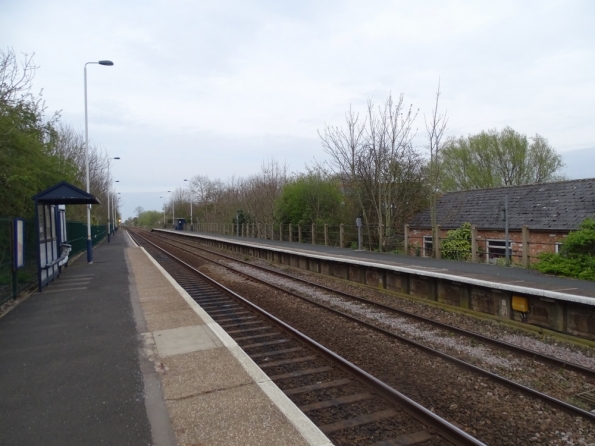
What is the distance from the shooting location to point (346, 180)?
90.8 feet

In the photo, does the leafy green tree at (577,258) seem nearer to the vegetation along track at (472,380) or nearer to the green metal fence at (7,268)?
the vegetation along track at (472,380)

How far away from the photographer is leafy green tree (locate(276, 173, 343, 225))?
1280 inches

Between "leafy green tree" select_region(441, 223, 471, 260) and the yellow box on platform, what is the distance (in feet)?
30.5

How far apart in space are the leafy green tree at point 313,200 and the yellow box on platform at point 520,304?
2227 cm

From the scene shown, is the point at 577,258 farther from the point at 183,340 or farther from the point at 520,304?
the point at 183,340

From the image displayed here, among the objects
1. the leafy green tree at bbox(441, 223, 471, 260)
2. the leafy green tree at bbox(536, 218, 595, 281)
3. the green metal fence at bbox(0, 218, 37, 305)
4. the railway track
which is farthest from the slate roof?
the green metal fence at bbox(0, 218, 37, 305)

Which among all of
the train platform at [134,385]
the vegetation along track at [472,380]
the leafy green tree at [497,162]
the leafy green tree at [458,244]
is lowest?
the vegetation along track at [472,380]

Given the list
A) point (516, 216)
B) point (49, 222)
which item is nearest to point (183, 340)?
point (49, 222)

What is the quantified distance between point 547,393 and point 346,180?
2277 centimetres

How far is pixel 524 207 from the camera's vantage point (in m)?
21.9

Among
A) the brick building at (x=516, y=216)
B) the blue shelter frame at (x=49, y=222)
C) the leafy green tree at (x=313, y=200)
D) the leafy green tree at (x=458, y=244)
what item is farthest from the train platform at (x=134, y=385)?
the leafy green tree at (x=313, y=200)

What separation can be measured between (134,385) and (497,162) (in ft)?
127

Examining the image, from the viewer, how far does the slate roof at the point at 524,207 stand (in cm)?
1919

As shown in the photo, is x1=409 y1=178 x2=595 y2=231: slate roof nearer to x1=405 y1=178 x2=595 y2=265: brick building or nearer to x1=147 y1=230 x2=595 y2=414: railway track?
x1=405 y1=178 x2=595 y2=265: brick building
